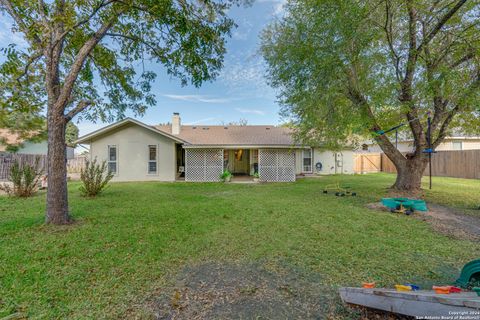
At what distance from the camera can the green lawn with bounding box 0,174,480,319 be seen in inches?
110

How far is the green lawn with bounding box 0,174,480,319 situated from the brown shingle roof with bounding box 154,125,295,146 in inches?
A: 316

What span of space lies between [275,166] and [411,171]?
7303mm

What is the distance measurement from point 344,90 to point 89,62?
9.24 metres

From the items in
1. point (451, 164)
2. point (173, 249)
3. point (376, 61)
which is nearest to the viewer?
point (173, 249)

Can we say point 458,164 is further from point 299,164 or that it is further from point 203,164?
point 203,164

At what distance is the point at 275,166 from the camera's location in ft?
48.5

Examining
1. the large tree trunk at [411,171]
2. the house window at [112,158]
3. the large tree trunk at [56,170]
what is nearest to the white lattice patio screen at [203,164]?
the house window at [112,158]

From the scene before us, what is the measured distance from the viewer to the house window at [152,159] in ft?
47.6

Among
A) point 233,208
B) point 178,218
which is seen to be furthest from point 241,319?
point 233,208

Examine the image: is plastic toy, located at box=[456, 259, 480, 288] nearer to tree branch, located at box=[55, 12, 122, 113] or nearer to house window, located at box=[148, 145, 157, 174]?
tree branch, located at box=[55, 12, 122, 113]

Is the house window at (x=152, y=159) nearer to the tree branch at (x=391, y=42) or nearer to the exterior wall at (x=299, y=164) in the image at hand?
the exterior wall at (x=299, y=164)

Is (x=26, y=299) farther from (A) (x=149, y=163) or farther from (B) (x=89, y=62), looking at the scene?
(A) (x=149, y=163)

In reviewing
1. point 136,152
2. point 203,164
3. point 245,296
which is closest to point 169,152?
point 136,152

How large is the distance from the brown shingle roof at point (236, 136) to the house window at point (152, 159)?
84.4 inches
